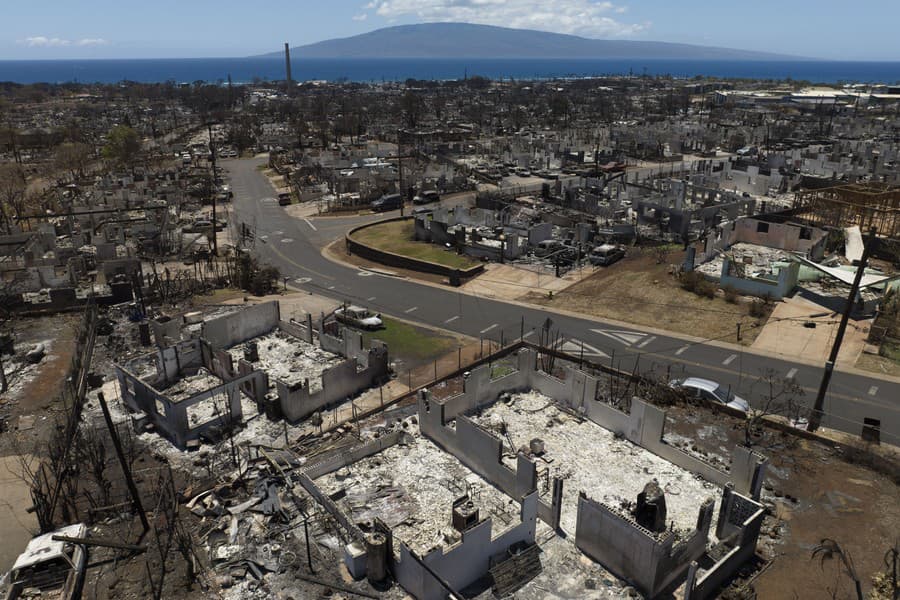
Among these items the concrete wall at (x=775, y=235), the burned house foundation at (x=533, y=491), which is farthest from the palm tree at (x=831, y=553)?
the concrete wall at (x=775, y=235)

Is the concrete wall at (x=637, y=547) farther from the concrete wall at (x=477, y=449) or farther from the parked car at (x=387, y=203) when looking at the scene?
the parked car at (x=387, y=203)

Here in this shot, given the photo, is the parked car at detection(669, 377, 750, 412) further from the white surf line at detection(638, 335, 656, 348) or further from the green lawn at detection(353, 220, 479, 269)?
the green lawn at detection(353, 220, 479, 269)

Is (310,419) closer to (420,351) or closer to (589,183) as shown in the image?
(420,351)

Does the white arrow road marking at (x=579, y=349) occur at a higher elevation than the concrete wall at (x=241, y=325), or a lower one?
lower

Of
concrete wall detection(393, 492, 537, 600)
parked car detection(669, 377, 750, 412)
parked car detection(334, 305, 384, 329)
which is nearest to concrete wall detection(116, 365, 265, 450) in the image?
parked car detection(334, 305, 384, 329)

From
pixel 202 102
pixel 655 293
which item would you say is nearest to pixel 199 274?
pixel 655 293
